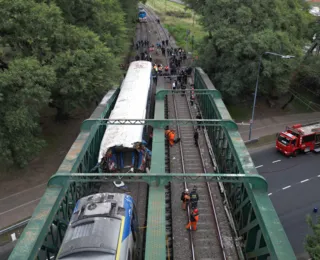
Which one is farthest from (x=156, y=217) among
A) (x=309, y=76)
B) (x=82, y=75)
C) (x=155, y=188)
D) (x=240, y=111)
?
(x=309, y=76)

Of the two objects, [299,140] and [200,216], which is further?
[299,140]

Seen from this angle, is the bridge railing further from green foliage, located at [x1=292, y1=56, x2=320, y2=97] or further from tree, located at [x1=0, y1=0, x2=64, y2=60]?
green foliage, located at [x1=292, y1=56, x2=320, y2=97]

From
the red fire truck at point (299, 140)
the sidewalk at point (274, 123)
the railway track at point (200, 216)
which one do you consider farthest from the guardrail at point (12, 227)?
the red fire truck at point (299, 140)

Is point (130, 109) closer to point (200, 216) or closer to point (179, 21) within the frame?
point (200, 216)

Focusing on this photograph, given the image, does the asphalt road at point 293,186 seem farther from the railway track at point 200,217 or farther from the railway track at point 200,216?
the railway track at point 200,217

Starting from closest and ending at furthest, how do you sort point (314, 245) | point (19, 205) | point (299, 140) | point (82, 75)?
1. point (314, 245)
2. point (19, 205)
3. point (82, 75)
4. point (299, 140)

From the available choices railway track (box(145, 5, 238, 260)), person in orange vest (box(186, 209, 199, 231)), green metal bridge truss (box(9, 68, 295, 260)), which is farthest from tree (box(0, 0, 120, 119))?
person in orange vest (box(186, 209, 199, 231))
